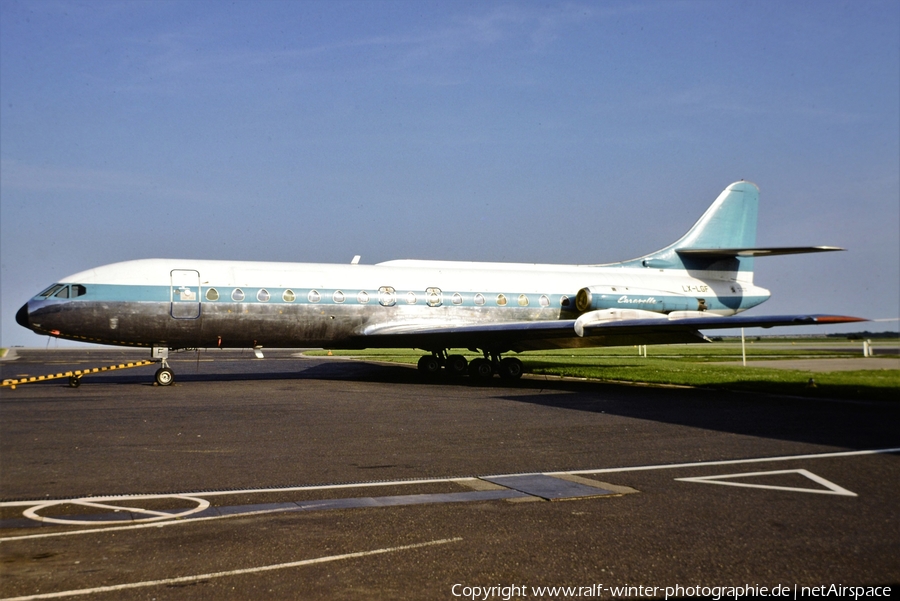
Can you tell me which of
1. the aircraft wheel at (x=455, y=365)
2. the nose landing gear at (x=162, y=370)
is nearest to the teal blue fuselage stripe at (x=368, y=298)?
the nose landing gear at (x=162, y=370)

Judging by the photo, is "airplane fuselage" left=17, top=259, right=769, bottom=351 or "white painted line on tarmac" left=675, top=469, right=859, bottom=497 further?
"airplane fuselage" left=17, top=259, right=769, bottom=351

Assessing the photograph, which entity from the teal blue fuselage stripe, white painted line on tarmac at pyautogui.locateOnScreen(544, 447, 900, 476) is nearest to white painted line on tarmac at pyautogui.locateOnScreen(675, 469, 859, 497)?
white painted line on tarmac at pyautogui.locateOnScreen(544, 447, 900, 476)

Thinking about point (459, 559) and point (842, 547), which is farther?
point (842, 547)

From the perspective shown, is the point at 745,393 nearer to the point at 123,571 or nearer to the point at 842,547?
the point at 842,547

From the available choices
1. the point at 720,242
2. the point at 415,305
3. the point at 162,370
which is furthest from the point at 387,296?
the point at 720,242

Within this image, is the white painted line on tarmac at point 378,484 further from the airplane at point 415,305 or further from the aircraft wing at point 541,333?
the aircraft wing at point 541,333

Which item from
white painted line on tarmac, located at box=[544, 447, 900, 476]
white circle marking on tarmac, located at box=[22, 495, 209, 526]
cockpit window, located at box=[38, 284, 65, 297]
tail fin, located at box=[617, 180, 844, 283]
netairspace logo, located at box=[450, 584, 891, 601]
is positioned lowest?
white painted line on tarmac, located at box=[544, 447, 900, 476]

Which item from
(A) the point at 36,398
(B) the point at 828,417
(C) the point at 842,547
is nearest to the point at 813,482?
(C) the point at 842,547

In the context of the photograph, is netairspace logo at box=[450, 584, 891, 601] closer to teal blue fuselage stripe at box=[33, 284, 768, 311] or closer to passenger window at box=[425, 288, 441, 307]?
teal blue fuselage stripe at box=[33, 284, 768, 311]

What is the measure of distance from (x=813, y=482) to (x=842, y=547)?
8.93 ft

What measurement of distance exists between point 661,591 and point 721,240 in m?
29.4

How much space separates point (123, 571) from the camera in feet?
16.9

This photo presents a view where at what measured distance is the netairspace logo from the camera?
4.84m

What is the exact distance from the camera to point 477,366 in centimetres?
2686
